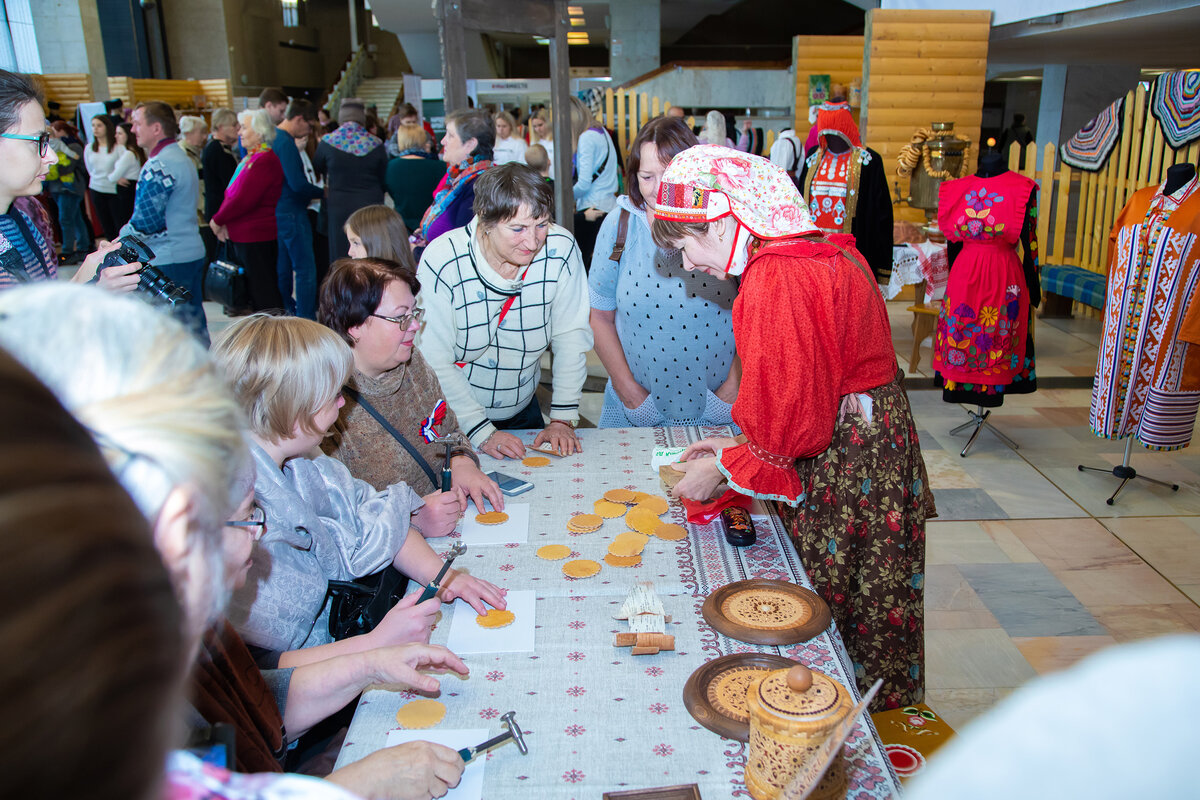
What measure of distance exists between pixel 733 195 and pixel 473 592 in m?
1.01

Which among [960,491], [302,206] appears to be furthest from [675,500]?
→ [302,206]

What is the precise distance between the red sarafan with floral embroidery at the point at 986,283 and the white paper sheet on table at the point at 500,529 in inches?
128

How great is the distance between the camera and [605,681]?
4.74 feet

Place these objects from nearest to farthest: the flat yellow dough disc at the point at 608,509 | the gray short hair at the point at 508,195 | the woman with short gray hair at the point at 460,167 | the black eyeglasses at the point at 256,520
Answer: the black eyeglasses at the point at 256,520, the flat yellow dough disc at the point at 608,509, the gray short hair at the point at 508,195, the woman with short gray hair at the point at 460,167

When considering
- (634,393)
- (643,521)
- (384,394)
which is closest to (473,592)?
(643,521)

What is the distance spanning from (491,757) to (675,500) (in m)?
1.01

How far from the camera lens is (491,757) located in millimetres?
1279

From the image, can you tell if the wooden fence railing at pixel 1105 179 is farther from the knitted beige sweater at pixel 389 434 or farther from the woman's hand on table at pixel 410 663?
the woman's hand on table at pixel 410 663

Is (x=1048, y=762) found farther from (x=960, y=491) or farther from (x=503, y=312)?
(x=960, y=491)

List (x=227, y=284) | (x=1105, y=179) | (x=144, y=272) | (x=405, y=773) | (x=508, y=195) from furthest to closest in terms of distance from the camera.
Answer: (x=1105, y=179), (x=227, y=284), (x=144, y=272), (x=508, y=195), (x=405, y=773)

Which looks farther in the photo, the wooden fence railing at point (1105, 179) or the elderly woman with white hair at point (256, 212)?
the wooden fence railing at point (1105, 179)

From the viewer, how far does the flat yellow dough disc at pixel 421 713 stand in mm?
1358

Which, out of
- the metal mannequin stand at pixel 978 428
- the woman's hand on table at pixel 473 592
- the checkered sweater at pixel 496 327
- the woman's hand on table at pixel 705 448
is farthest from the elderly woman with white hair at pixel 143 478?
the metal mannequin stand at pixel 978 428

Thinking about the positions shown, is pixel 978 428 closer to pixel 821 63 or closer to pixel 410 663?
pixel 410 663
